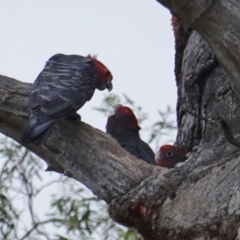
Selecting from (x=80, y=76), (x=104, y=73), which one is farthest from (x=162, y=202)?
(x=104, y=73)

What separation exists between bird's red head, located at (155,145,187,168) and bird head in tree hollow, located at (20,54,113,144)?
0.51 m

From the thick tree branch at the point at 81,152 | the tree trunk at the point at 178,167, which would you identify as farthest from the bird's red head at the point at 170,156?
the thick tree branch at the point at 81,152

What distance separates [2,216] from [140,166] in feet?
6.06

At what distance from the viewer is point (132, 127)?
5250mm

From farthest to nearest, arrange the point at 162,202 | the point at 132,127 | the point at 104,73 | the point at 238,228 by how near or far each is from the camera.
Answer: the point at 132,127, the point at 104,73, the point at 162,202, the point at 238,228

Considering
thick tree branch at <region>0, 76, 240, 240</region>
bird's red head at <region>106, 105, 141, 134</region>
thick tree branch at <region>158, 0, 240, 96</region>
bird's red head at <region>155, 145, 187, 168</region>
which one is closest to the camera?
thick tree branch at <region>158, 0, 240, 96</region>

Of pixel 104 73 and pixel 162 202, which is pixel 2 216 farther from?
pixel 162 202

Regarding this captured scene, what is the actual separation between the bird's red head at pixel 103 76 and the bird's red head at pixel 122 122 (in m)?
0.44

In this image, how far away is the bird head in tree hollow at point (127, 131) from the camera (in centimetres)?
482

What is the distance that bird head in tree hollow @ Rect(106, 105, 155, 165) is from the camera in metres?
4.82

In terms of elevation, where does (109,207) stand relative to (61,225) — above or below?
below

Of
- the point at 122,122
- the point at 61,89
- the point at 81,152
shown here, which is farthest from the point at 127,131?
the point at 81,152

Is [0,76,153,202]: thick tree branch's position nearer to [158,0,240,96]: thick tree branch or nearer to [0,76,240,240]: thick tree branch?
[0,76,240,240]: thick tree branch

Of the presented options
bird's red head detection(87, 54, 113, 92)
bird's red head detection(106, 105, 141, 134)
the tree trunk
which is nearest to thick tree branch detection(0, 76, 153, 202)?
the tree trunk
